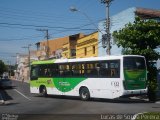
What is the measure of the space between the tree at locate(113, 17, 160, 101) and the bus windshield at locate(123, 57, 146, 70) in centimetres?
260

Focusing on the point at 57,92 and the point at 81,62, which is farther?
the point at 57,92

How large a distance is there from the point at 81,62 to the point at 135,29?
4.63 m

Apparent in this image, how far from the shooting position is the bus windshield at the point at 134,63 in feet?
68.1

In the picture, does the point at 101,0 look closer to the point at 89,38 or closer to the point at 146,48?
the point at 146,48

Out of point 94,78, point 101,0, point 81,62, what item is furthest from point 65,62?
point 101,0

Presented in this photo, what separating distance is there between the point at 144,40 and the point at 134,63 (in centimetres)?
398

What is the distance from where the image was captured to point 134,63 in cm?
2117

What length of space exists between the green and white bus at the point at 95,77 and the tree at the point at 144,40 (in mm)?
2687

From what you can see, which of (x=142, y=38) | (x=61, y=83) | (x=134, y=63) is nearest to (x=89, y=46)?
(x=61, y=83)

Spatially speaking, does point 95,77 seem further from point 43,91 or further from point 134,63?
point 43,91

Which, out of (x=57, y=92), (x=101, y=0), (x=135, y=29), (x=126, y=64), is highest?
(x=101, y=0)

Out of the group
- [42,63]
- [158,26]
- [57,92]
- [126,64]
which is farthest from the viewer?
[42,63]

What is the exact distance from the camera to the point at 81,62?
23.8m

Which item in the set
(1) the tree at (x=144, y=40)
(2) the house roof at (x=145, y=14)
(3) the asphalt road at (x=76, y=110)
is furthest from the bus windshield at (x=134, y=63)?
(2) the house roof at (x=145, y=14)
